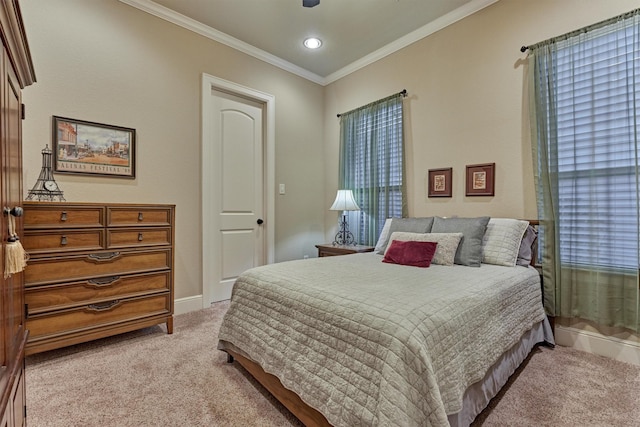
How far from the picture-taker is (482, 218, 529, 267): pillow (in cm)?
Result: 218

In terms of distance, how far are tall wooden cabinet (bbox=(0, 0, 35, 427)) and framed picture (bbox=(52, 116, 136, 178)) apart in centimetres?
137

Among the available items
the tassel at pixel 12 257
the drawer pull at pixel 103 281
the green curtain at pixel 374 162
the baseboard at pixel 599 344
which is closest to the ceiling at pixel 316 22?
the green curtain at pixel 374 162

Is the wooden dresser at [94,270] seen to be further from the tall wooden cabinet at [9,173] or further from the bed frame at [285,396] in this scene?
the bed frame at [285,396]

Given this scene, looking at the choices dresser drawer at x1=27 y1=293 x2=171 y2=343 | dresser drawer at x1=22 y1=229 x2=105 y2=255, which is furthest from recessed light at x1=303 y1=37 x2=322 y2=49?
dresser drawer at x1=27 y1=293 x2=171 y2=343

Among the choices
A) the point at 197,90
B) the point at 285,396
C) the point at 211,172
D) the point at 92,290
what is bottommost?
the point at 285,396

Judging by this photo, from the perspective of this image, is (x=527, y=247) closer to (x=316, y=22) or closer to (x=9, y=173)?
(x=316, y=22)

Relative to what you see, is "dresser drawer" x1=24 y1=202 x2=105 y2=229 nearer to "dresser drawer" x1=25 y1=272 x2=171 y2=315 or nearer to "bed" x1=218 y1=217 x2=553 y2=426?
"dresser drawer" x1=25 y1=272 x2=171 y2=315

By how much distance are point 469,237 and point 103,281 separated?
2702mm

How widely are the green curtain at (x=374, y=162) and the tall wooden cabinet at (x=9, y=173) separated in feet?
9.64

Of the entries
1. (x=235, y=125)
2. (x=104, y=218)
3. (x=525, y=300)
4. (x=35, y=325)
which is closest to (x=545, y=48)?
(x=525, y=300)

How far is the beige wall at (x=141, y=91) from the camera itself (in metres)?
2.27

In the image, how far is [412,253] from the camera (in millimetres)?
2234

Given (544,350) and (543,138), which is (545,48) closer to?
(543,138)

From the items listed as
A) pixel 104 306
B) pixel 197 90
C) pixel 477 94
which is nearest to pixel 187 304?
pixel 104 306
